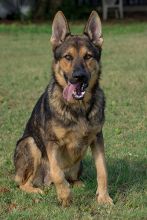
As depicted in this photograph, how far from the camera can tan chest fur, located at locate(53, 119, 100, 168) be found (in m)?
6.38

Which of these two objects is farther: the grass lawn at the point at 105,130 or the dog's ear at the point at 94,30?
the dog's ear at the point at 94,30

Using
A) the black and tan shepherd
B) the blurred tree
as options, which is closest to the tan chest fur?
the black and tan shepherd

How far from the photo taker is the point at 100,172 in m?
6.52

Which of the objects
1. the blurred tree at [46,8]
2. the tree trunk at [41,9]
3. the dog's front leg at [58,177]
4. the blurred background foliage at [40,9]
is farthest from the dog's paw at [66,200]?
the blurred tree at [46,8]

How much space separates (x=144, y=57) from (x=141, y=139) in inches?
406

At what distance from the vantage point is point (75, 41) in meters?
6.43

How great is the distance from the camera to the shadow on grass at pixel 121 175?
22.1 feet

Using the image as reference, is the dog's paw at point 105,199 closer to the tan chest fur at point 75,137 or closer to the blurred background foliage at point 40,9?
the tan chest fur at point 75,137

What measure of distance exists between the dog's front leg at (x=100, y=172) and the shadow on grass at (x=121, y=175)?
178mm

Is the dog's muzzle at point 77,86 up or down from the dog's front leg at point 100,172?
up

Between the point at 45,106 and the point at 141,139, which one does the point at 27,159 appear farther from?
the point at 141,139

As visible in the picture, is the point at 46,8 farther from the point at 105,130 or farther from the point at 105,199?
the point at 105,199

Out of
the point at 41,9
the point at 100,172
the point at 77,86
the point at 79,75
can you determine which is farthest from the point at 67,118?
the point at 41,9

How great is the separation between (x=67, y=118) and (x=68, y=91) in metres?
0.29
